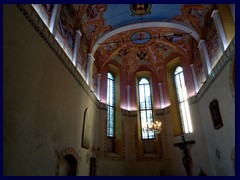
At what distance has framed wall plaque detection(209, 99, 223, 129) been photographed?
786 cm

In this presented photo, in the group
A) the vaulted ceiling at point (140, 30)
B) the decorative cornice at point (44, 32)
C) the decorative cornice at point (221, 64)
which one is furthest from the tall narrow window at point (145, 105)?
the decorative cornice at point (44, 32)

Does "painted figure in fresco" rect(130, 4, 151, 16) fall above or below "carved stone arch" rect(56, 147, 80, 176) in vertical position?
above

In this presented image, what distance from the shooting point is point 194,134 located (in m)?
10.9

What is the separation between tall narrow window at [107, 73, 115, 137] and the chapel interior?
0.09m

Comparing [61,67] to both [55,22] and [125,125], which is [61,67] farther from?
[125,125]

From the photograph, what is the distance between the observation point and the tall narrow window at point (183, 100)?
39.2ft

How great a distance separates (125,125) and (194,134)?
4.82 m

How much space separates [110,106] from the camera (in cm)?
1321

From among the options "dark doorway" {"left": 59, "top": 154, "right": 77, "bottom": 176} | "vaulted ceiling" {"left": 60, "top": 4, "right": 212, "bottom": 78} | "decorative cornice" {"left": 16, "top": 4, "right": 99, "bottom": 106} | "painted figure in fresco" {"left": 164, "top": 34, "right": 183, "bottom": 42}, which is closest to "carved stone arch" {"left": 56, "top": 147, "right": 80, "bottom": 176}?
"dark doorway" {"left": 59, "top": 154, "right": 77, "bottom": 176}

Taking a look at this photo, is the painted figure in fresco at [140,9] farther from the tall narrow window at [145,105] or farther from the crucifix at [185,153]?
the crucifix at [185,153]

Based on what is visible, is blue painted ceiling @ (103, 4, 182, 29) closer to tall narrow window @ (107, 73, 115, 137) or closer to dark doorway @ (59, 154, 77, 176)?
tall narrow window @ (107, 73, 115, 137)

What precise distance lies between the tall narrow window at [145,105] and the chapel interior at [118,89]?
8 centimetres

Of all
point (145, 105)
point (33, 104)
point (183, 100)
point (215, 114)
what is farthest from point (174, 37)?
point (33, 104)

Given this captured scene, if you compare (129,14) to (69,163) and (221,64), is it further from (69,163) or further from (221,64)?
(69,163)
